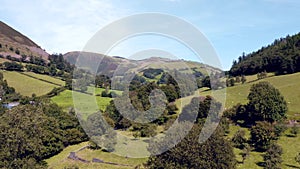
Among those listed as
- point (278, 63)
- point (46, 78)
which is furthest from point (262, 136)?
point (46, 78)

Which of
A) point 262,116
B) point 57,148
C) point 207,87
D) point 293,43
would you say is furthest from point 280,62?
point 57,148

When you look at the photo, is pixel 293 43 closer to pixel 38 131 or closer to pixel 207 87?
pixel 207 87

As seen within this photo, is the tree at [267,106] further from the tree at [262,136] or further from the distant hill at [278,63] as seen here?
the distant hill at [278,63]

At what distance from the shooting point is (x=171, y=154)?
36.4 meters

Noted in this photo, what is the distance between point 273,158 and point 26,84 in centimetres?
10197

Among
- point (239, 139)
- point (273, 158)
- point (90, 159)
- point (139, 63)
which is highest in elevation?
point (139, 63)

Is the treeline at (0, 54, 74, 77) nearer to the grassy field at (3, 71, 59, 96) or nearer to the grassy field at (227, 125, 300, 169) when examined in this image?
the grassy field at (3, 71, 59, 96)

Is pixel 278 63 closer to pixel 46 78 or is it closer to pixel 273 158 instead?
pixel 273 158

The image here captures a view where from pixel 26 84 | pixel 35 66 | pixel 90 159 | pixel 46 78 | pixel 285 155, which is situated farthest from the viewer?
pixel 35 66

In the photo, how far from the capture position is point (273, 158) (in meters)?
40.9

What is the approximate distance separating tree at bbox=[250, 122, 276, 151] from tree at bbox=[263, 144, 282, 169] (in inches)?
210

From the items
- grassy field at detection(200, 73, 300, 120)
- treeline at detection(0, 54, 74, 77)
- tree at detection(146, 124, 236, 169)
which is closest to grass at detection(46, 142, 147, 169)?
tree at detection(146, 124, 236, 169)

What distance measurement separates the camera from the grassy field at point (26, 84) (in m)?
112

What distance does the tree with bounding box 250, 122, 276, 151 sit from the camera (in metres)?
48.8
